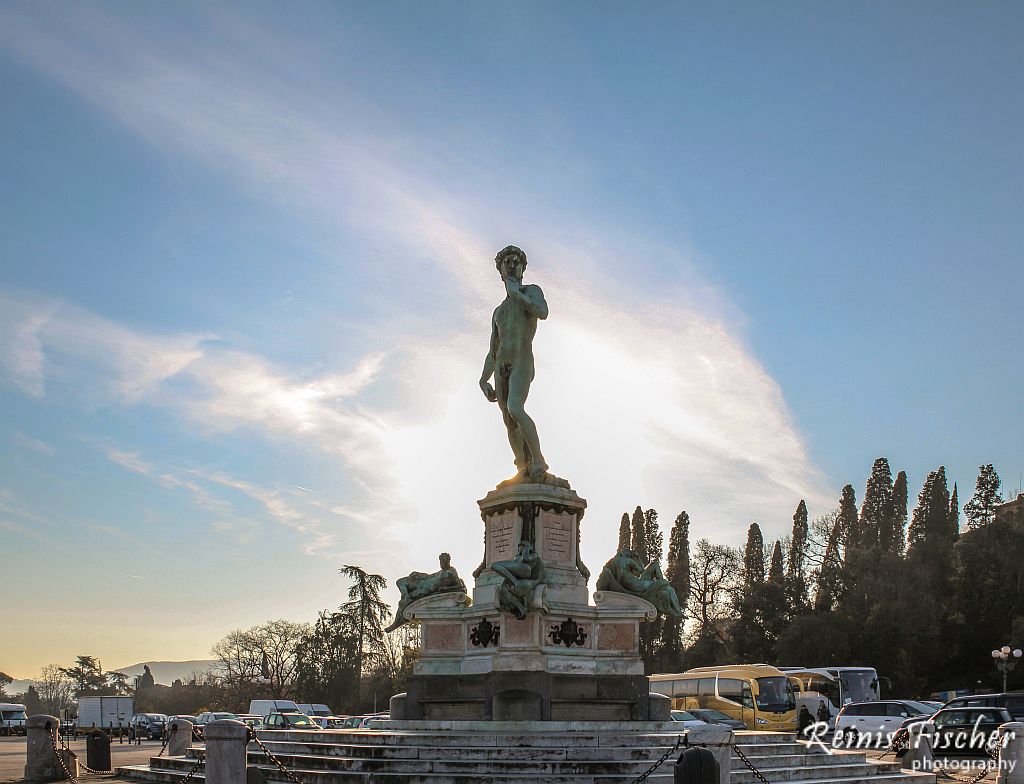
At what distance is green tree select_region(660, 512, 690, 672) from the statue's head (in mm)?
44686

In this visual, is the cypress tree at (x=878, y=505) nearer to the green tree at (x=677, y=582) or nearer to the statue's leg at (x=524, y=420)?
Answer: the green tree at (x=677, y=582)

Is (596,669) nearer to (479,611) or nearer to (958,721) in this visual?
(479,611)

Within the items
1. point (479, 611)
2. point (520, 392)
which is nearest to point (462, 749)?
point (479, 611)

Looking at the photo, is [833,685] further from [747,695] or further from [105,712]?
[105,712]

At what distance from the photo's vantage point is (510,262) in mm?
18094

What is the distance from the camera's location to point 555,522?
16.9 m

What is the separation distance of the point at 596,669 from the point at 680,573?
55.3 meters

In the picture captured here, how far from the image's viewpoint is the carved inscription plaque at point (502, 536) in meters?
16.7

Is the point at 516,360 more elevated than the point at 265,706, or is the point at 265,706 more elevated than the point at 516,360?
the point at 516,360

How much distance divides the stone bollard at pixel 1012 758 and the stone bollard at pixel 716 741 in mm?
7892

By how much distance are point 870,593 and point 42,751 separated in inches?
1880

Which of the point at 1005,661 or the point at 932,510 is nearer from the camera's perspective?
the point at 1005,661

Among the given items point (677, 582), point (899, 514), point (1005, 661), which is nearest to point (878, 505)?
point (899, 514)

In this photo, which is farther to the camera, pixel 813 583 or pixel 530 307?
pixel 813 583
